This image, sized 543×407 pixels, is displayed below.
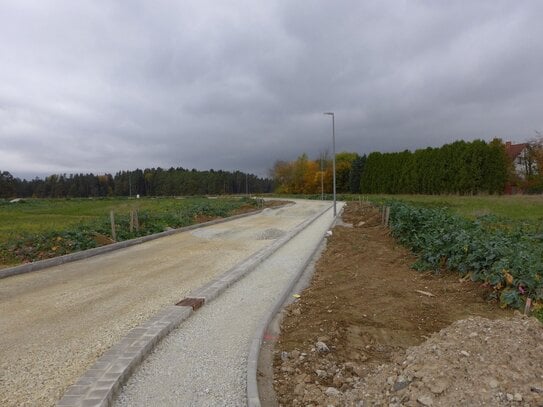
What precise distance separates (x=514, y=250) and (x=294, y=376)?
549 centimetres

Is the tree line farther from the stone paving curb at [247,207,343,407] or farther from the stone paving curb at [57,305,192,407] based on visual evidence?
the stone paving curb at [57,305,192,407]

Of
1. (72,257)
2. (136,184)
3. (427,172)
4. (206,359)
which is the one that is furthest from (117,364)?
(136,184)

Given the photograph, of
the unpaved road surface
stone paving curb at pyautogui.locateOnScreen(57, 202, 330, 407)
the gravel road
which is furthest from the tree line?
stone paving curb at pyautogui.locateOnScreen(57, 202, 330, 407)

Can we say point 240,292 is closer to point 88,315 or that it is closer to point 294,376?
point 88,315

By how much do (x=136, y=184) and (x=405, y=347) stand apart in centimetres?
14287

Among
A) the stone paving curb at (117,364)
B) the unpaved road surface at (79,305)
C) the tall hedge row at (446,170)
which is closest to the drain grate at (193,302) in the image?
the unpaved road surface at (79,305)

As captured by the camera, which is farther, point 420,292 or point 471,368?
point 420,292

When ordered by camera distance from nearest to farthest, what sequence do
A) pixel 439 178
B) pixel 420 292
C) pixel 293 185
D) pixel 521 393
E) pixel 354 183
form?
pixel 521 393
pixel 420 292
pixel 439 178
pixel 354 183
pixel 293 185

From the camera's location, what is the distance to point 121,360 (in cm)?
451

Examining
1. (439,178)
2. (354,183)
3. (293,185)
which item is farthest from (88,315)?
(293,185)

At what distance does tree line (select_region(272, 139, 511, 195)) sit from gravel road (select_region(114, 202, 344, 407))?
51.8 m

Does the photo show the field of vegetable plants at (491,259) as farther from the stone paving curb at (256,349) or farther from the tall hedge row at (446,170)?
the tall hedge row at (446,170)

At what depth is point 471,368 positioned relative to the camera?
3.53 metres

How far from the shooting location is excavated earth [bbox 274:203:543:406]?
3.36 meters
